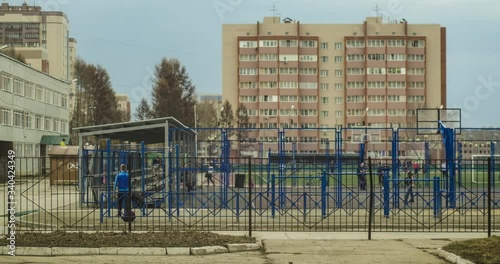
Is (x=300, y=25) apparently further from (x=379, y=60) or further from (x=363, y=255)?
(x=363, y=255)

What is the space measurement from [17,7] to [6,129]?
14471 cm

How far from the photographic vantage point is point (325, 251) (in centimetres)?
1619

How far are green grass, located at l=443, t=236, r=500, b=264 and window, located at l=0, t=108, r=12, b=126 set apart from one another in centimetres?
5157

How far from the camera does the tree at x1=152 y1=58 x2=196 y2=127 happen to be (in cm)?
8199

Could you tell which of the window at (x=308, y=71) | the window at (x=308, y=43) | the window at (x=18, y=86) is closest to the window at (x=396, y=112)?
the window at (x=308, y=71)

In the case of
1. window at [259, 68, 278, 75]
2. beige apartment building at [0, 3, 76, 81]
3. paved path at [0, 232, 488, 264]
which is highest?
beige apartment building at [0, 3, 76, 81]

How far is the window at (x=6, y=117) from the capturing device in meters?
61.9

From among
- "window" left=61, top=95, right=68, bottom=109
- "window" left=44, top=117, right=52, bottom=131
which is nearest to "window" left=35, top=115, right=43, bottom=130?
"window" left=44, top=117, right=52, bottom=131

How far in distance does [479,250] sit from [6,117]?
177ft

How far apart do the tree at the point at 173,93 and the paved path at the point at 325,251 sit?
206ft

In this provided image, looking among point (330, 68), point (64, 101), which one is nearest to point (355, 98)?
point (330, 68)

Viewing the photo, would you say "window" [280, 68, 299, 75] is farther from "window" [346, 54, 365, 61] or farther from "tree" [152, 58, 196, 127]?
"tree" [152, 58, 196, 127]

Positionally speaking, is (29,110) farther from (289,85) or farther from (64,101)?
(289,85)

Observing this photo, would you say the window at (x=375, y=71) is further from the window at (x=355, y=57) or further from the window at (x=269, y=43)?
the window at (x=269, y=43)
